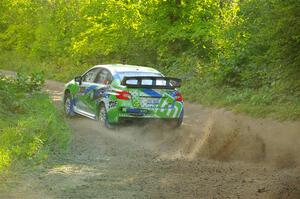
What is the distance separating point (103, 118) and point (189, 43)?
44.4 feet

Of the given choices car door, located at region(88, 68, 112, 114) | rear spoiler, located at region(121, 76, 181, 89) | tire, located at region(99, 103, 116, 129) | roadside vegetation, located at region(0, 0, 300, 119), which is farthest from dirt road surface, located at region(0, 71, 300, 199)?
roadside vegetation, located at region(0, 0, 300, 119)

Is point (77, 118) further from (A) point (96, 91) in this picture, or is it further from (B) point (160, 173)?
(B) point (160, 173)

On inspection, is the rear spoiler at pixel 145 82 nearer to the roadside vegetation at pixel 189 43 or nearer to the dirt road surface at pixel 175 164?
the dirt road surface at pixel 175 164

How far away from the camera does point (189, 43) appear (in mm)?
25484

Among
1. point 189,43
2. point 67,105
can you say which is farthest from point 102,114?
point 189,43

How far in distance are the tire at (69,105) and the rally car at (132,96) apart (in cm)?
131

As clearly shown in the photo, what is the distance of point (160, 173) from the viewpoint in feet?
26.9

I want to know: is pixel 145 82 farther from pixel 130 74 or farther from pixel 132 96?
pixel 130 74

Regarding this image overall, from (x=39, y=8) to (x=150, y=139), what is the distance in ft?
96.5

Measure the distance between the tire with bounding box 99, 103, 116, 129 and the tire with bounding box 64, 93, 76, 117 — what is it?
2.05 meters

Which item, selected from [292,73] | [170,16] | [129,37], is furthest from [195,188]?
[129,37]

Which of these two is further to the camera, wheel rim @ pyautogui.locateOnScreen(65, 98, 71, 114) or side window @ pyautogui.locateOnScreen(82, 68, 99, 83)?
wheel rim @ pyautogui.locateOnScreen(65, 98, 71, 114)

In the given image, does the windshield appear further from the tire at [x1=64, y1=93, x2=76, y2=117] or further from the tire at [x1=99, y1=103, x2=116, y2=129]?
the tire at [x1=64, y1=93, x2=76, y2=117]

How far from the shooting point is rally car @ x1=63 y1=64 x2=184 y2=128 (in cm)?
1209
